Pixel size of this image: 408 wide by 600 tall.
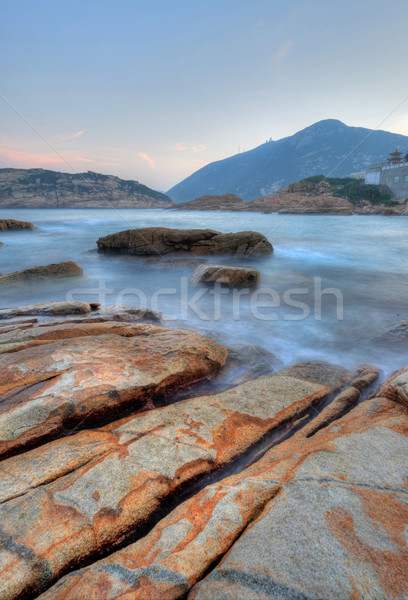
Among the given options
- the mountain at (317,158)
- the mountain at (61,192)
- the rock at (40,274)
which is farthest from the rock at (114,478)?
the mountain at (317,158)

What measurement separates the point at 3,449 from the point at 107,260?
11.9 metres

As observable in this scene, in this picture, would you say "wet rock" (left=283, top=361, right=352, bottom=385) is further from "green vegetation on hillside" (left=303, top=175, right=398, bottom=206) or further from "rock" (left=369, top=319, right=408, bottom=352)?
"green vegetation on hillside" (left=303, top=175, right=398, bottom=206)

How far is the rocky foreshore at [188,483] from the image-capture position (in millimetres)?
1252

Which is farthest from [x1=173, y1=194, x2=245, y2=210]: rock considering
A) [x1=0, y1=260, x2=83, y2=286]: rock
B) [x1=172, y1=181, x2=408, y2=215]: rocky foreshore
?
[x1=0, y1=260, x2=83, y2=286]: rock

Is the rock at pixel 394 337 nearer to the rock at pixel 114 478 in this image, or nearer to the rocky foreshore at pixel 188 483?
the rocky foreshore at pixel 188 483

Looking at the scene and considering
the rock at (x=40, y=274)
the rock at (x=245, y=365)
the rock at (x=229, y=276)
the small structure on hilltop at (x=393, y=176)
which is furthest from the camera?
the small structure on hilltop at (x=393, y=176)

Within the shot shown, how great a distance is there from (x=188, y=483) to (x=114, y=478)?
1.61ft

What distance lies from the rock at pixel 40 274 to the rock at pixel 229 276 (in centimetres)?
467

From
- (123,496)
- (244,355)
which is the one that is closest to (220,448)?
(123,496)

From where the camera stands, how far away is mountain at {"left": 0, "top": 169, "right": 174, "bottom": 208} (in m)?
92.1

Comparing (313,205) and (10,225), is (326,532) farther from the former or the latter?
(313,205)

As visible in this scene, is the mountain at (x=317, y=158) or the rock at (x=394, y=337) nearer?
the rock at (x=394, y=337)

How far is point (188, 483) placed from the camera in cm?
192

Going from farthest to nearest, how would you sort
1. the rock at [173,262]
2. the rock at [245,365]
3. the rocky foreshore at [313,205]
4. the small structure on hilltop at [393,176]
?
the small structure on hilltop at [393,176] → the rocky foreshore at [313,205] → the rock at [173,262] → the rock at [245,365]
